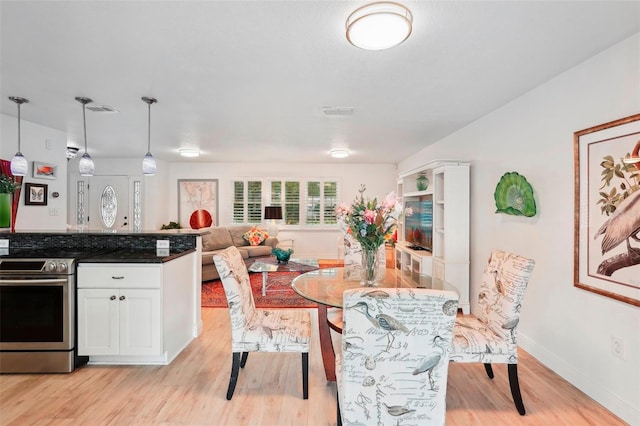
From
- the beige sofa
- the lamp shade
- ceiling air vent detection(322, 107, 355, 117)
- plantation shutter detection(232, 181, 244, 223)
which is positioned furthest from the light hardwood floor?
plantation shutter detection(232, 181, 244, 223)

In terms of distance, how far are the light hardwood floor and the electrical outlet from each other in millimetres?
386

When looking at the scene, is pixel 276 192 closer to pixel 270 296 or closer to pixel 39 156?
pixel 270 296

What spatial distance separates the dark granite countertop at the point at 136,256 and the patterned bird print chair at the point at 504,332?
2362mm

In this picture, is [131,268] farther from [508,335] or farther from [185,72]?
[508,335]

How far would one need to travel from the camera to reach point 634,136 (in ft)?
6.33

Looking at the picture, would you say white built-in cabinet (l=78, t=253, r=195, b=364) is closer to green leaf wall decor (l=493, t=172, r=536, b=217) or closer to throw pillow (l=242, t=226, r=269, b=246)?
green leaf wall decor (l=493, t=172, r=536, b=217)

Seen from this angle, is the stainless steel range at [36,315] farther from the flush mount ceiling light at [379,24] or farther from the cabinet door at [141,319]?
the flush mount ceiling light at [379,24]

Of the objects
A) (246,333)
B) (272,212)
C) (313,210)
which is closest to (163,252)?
(246,333)

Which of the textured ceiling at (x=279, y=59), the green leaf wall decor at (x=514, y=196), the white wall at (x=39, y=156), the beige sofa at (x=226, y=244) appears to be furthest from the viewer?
the beige sofa at (x=226, y=244)

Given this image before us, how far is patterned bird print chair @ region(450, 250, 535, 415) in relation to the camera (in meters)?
2.01

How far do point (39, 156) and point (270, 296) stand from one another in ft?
11.7

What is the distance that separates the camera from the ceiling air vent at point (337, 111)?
335 cm

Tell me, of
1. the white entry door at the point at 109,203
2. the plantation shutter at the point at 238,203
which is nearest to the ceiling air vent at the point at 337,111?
the plantation shutter at the point at 238,203

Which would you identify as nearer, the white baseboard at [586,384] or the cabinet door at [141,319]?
the white baseboard at [586,384]
